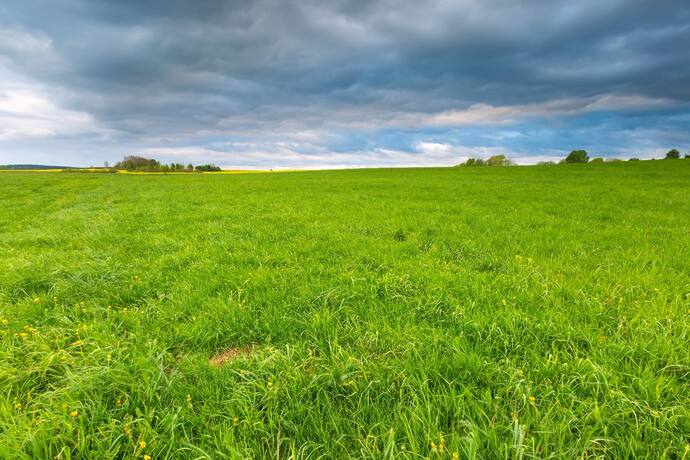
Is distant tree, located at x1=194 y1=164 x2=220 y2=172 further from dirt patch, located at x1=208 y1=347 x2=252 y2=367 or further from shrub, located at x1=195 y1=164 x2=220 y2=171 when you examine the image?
dirt patch, located at x1=208 y1=347 x2=252 y2=367

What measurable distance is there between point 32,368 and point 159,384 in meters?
1.31

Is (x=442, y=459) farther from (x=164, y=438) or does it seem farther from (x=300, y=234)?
(x=300, y=234)

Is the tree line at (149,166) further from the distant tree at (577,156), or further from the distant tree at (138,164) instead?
the distant tree at (577,156)

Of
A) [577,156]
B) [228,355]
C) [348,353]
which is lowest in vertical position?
[228,355]

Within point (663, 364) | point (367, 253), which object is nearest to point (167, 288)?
point (367, 253)

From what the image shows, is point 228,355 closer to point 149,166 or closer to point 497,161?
point 497,161

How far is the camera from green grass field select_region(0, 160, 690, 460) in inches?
87.1

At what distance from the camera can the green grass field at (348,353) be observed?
2213 millimetres

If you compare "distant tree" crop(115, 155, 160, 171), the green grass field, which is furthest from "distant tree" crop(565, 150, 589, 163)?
"distant tree" crop(115, 155, 160, 171)

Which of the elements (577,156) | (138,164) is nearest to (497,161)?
(577,156)

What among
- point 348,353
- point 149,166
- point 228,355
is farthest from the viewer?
point 149,166

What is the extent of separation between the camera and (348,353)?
3090mm

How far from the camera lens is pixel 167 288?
197 inches

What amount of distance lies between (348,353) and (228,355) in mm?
1384
